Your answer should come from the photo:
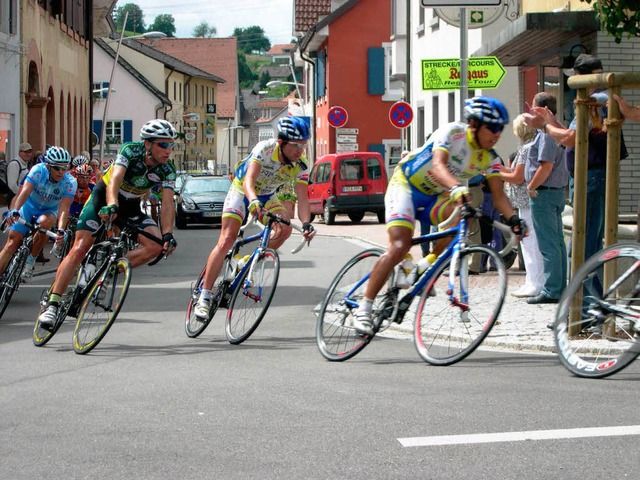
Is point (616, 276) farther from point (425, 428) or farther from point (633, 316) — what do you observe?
point (425, 428)

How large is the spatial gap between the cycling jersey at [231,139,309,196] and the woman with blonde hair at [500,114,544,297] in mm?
2593

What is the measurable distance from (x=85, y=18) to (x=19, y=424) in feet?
139

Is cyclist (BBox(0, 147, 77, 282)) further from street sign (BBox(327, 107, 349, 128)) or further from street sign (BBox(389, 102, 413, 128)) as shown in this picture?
street sign (BBox(327, 107, 349, 128))

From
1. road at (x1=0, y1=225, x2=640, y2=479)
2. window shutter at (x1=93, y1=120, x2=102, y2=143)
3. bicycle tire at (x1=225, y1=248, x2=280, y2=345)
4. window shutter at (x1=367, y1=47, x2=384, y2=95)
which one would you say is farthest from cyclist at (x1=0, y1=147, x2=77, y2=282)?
window shutter at (x1=93, y1=120, x2=102, y2=143)

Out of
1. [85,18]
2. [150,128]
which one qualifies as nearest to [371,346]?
[150,128]

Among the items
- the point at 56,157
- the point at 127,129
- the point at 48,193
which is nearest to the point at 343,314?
the point at 56,157

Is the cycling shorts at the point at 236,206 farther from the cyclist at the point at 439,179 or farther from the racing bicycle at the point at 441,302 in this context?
the cyclist at the point at 439,179

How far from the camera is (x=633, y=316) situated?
290 inches

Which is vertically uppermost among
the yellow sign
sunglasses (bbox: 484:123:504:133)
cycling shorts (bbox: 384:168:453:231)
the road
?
the yellow sign

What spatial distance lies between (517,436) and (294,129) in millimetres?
4368

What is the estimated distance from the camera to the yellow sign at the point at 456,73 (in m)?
15.2

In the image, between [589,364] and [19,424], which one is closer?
[19,424]

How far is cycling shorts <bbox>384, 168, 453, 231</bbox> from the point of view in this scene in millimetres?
8602

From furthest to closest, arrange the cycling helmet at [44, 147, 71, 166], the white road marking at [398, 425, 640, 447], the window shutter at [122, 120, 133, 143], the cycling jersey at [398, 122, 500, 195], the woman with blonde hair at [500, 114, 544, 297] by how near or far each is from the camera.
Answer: the window shutter at [122, 120, 133, 143], the cycling helmet at [44, 147, 71, 166], the woman with blonde hair at [500, 114, 544, 297], the cycling jersey at [398, 122, 500, 195], the white road marking at [398, 425, 640, 447]
